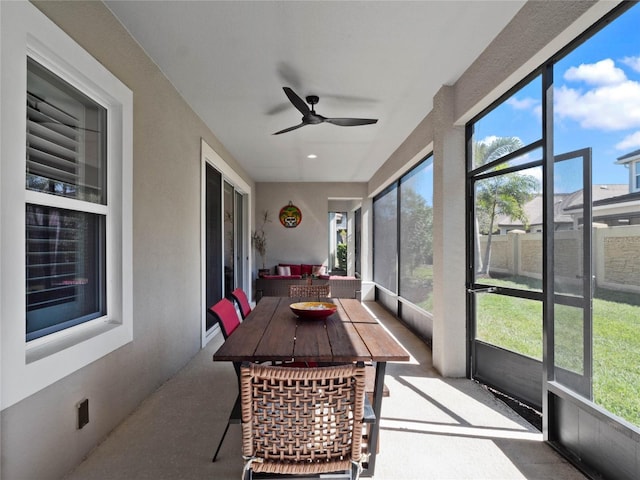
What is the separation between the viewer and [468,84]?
2.73m

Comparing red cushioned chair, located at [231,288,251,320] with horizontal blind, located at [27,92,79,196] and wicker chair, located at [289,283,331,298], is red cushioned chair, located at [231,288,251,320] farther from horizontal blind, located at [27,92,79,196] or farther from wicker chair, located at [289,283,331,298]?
horizontal blind, located at [27,92,79,196]

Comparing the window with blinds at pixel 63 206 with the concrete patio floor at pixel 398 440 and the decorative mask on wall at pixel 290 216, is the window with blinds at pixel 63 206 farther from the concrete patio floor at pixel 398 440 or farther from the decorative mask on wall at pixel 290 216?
the decorative mask on wall at pixel 290 216

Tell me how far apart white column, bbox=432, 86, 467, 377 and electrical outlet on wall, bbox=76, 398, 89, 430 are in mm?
2681

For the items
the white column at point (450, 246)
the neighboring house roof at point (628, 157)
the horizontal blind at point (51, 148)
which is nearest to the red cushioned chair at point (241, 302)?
the horizontal blind at point (51, 148)

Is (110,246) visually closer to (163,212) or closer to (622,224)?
(163,212)

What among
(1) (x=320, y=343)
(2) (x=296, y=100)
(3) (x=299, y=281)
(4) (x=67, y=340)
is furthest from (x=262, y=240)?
(1) (x=320, y=343)

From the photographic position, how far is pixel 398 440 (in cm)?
203

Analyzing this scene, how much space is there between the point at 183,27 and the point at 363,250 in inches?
234

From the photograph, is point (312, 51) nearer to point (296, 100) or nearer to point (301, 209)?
point (296, 100)

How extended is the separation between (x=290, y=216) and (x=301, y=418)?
664 centimetres

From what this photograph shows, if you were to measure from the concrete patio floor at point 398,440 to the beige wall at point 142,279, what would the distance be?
0.18 metres

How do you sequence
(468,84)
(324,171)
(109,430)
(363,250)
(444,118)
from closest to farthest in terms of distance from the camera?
(109,430), (468,84), (444,118), (324,171), (363,250)

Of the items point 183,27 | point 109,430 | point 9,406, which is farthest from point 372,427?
point 183,27

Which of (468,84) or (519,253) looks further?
(468,84)
